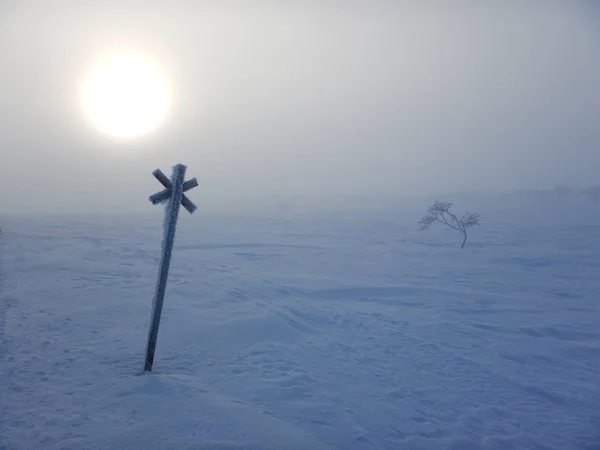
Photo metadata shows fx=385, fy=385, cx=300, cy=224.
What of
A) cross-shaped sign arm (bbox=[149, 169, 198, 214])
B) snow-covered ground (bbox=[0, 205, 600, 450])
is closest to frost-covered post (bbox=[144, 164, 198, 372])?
cross-shaped sign arm (bbox=[149, 169, 198, 214])

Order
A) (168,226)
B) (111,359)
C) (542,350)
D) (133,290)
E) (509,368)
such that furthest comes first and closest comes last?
(133,290)
(542,350)
(509,368)
(111,359)
(168,226)

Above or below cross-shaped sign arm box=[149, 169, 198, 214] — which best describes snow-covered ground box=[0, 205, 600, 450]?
below

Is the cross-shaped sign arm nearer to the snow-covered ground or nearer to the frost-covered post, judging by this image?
the frost-covered post

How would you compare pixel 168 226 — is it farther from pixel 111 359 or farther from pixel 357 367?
pixel 357 367

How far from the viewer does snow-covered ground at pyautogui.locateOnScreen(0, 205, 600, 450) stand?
5820 mm

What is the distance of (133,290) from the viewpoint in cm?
1389

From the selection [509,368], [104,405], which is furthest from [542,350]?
[104,405]

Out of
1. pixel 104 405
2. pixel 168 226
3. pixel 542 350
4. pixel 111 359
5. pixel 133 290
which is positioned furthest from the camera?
pixel 133 290

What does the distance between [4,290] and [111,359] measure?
7473mm

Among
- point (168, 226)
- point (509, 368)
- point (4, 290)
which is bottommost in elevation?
point (4, 290)

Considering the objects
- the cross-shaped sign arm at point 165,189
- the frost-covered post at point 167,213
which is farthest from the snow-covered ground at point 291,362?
the cross-shaped sign arm at point 165,189

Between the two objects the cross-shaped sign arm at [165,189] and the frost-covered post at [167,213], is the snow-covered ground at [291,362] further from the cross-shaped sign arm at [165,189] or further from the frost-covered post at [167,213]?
the cross-shaped sign arm at [165,189]

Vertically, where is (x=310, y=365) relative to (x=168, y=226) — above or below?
Result: below

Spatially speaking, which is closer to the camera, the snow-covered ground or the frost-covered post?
the snow-covered ground
